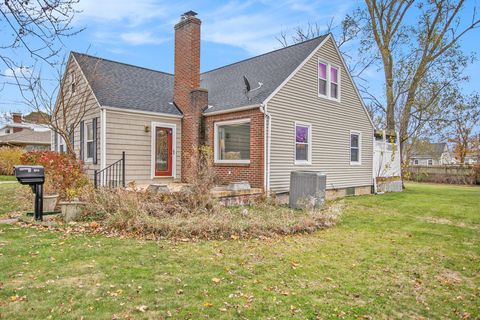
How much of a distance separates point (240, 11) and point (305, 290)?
12084 mm

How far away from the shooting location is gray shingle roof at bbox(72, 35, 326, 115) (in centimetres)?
1111

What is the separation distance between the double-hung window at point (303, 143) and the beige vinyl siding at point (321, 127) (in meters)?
0.21

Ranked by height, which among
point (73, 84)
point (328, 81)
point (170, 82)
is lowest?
point (73, 84)

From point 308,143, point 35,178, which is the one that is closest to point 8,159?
point 35,178

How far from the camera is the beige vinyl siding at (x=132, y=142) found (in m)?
10.6

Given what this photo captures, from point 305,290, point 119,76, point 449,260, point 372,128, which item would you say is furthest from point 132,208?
point 372,128

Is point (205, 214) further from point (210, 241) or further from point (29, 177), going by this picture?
point (29, 177)

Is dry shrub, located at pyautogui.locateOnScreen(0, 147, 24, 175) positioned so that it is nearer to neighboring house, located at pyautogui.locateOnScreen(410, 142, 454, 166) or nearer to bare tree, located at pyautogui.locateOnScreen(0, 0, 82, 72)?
bare tree, located at pyautogui.locateOnScreen(0, 0, 82, 72)

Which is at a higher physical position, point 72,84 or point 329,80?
point 329,80

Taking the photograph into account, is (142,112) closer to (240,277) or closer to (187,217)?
(187,217)

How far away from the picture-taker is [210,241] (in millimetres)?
6016

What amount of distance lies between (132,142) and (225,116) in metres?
3.26

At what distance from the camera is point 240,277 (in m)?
4.22

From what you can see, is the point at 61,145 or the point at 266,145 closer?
the point at 266,145
